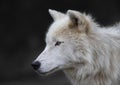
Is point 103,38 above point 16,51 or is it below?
below

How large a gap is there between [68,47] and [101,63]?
54 cm

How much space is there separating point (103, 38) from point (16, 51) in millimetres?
8287

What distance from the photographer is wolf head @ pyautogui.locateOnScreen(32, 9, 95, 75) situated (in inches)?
316

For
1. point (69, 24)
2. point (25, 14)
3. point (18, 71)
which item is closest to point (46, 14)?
point (25, 14)

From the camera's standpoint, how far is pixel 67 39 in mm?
8102

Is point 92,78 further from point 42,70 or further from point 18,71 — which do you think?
point 18,71

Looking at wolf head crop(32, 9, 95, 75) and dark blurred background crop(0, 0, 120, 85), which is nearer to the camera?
wolf head crop(32, 9, 95, 75)

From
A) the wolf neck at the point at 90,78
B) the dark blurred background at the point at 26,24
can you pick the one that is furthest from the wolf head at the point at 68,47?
the dark blurred background at the point at 26,24

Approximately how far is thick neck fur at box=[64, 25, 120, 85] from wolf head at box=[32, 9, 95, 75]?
87 mm

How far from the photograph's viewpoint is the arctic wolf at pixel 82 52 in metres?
8.02

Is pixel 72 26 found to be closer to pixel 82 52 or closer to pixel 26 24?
pixel 82 52

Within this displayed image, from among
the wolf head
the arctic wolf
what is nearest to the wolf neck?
the arctic wolf

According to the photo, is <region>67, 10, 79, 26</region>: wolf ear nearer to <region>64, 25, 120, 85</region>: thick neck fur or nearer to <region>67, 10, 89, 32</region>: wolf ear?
<region>67, 10, 89, 32</region>: wolf ear

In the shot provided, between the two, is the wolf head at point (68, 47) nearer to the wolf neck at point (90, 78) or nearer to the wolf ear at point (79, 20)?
the wolf ear at point (79, 20)
